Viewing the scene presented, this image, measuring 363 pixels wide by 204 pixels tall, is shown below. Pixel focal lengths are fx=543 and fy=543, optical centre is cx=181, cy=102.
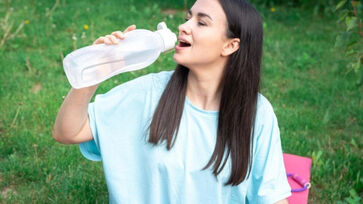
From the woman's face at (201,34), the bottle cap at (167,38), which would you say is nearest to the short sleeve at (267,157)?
the woman's face at (201,34)

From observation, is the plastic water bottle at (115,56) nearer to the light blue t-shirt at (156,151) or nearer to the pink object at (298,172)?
the light blue t-shirt at (156,151)

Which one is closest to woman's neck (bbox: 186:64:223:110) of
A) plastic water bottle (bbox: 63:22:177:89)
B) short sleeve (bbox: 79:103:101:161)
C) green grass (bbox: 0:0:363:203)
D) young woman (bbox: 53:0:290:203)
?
young woman (bbox: 53:0:290:203)

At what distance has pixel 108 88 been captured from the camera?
4387 millimetres

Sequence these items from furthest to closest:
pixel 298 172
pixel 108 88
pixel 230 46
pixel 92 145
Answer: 1. pixel 108 88
2. pixel 298 172
3. pixel 92 145
4. pixel 230 46

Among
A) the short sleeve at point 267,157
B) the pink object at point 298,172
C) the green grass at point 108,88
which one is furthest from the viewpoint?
the green grass at point 108,88

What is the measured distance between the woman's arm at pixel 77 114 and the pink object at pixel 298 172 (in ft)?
4.08

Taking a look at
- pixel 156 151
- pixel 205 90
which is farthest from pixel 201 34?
pixel 156 151

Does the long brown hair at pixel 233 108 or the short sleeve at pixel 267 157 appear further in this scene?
the short sleeve at pixel 267 157

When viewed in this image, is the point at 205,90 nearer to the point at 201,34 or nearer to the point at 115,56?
the point at 201,34

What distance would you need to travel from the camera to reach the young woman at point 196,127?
2.37 metres

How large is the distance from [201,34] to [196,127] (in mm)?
435

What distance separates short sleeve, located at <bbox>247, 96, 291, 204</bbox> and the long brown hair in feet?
0.15

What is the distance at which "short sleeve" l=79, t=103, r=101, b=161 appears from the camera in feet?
7.80

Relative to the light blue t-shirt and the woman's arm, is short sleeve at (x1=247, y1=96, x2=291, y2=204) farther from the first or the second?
the woman's arm
